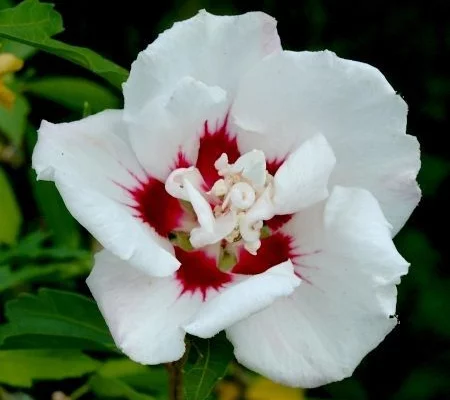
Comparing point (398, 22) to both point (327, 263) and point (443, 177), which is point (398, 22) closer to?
point (443, 177)

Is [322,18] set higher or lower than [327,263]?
lower

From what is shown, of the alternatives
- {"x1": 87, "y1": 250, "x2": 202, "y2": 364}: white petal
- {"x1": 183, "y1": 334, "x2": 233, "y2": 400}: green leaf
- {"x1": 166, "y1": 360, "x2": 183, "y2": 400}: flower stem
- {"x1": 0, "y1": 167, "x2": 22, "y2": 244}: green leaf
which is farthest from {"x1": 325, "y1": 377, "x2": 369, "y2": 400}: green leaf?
{"x1": 87, "y1": 250, "x2": 202, "y2": 364}: white petal

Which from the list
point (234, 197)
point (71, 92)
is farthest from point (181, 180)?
point (71, 92)

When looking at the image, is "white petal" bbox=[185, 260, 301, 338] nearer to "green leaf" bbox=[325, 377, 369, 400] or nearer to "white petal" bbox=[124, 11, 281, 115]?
"white petal" bbox=[124, 11, 281, 115]

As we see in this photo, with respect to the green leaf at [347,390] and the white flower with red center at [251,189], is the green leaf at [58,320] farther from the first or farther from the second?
the green leaf at [347,390]

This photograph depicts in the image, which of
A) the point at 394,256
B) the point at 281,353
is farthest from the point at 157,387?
the point at 394,256

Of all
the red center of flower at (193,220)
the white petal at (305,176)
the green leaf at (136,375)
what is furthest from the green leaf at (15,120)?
the white petal at (305,176)
